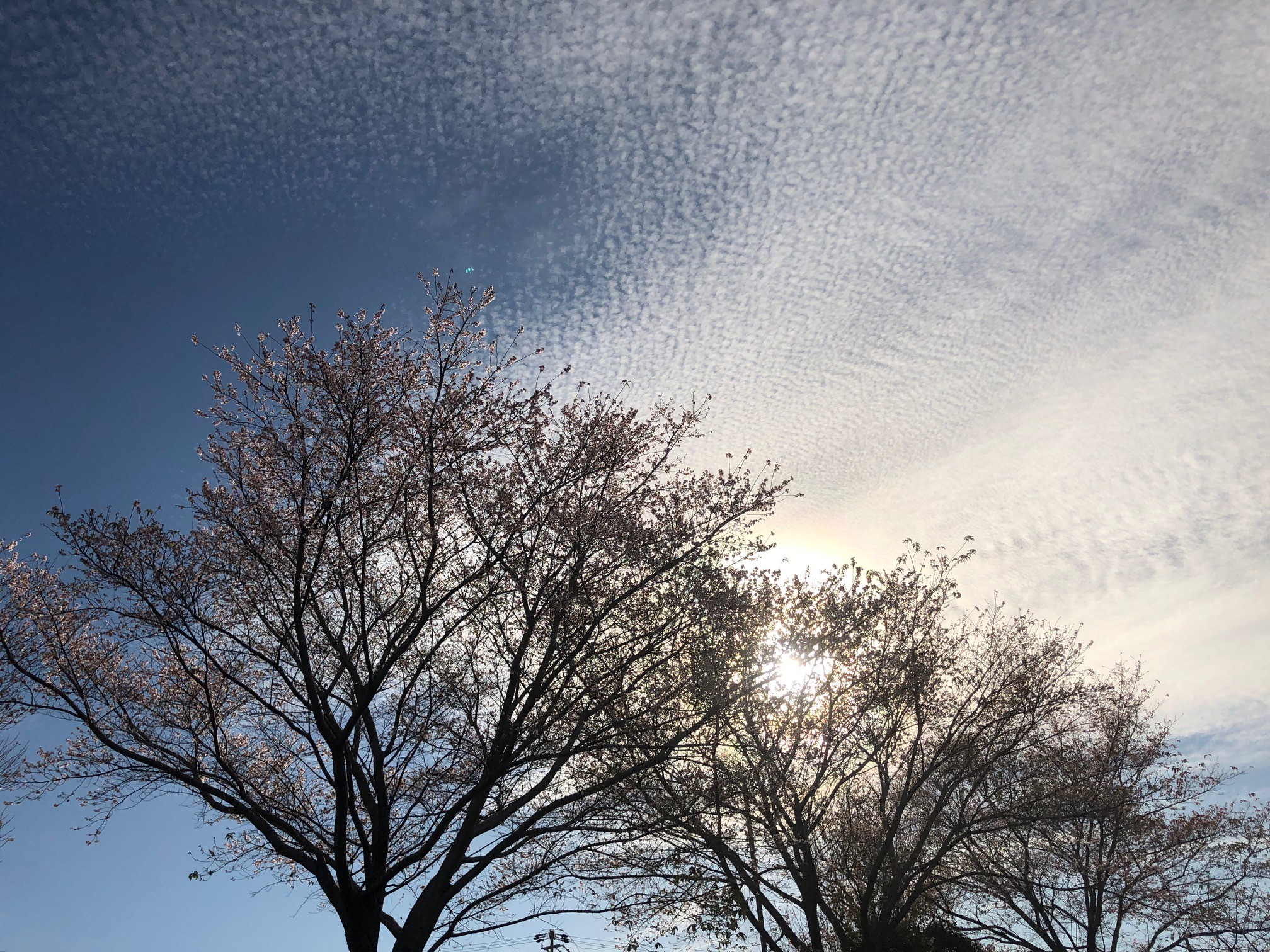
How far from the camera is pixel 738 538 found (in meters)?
13.0

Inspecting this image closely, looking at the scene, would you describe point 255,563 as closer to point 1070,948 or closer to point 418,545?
point 418,545

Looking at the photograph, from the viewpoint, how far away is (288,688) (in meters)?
12.0

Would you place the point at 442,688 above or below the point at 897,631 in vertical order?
below

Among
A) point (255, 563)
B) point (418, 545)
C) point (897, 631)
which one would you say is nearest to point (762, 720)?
point (897, 631)

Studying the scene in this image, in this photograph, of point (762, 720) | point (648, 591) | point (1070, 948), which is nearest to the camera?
point (648, 591)

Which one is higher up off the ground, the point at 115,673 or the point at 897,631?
the point at 897,631

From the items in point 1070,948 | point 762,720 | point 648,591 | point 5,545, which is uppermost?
point 5,545

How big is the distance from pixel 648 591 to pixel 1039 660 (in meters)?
12.0


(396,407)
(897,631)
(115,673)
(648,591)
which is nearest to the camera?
(396,407)

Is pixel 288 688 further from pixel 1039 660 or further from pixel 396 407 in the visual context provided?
pixel 1039 660

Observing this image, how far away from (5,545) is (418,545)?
697 cm

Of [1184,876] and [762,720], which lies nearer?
[762,720]

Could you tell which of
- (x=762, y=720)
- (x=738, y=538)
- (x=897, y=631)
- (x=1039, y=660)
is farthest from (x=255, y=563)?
(x=1039, y=660)

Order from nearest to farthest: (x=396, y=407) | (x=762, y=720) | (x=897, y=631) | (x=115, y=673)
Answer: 1. (x=396, y=407)
2. (x=115, y=673)
3. (x=762, y=720)
4. (x=897, y=631)
